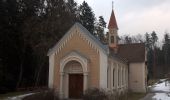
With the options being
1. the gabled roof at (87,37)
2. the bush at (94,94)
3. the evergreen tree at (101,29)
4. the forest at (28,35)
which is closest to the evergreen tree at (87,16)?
the evergreen tree at (101,29)

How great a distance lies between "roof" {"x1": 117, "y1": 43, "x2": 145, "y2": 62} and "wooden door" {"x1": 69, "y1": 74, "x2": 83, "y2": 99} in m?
19.1

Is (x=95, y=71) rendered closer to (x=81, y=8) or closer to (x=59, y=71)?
(x=59, y=71)

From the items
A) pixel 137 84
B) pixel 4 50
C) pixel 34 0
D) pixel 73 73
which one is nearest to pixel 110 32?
pixel 137 84

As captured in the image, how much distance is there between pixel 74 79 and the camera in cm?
3166

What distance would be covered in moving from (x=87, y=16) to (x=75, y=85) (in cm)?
4096

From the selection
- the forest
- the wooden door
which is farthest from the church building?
the forest

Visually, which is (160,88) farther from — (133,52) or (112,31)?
(112,31)

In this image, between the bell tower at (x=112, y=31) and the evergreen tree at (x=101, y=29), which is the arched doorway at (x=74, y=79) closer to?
the bell tower at (x=112, y=31)

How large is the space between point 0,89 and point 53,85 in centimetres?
1475

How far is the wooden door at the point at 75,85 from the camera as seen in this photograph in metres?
31.4

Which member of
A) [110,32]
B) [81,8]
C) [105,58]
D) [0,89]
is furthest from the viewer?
[81,8]

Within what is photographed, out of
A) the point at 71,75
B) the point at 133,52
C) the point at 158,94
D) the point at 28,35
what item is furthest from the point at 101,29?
the point at 71,75

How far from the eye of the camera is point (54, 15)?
4919 centimetres

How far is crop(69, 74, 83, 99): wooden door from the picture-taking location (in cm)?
3144
